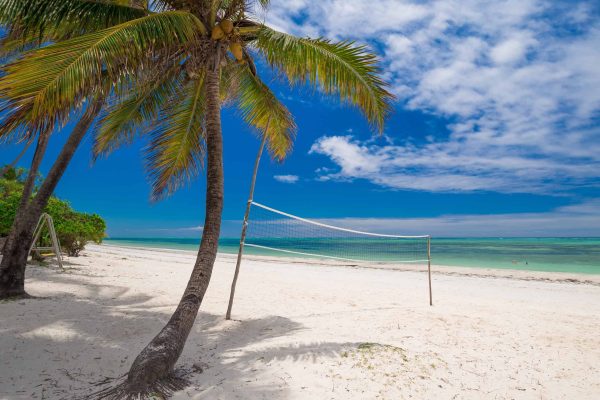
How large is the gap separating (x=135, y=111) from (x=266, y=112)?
8.30ft

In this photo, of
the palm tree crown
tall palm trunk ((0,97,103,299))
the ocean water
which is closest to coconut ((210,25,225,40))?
the palm tree crown

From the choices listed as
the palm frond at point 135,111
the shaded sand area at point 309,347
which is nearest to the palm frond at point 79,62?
the palm frond at point 135,111

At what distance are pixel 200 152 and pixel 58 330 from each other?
12.8 ft

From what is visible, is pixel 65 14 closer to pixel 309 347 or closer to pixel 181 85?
pixel 181 85

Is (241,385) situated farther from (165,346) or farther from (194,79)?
(194,79)

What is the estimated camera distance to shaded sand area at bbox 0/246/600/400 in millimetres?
3646

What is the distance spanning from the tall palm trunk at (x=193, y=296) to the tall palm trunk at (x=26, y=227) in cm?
273

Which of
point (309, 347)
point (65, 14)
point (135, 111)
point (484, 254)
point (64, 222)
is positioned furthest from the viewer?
point (484, 254)

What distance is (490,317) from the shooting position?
666cm

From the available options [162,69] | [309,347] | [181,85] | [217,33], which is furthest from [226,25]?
[309,347]

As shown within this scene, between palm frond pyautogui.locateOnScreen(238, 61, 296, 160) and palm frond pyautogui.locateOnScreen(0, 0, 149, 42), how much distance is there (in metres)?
2.26

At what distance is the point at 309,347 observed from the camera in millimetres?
4562

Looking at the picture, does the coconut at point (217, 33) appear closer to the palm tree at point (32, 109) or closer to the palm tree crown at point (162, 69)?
the palm tree crown at point (162, 69)

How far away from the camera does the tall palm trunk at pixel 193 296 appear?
11.0ft
